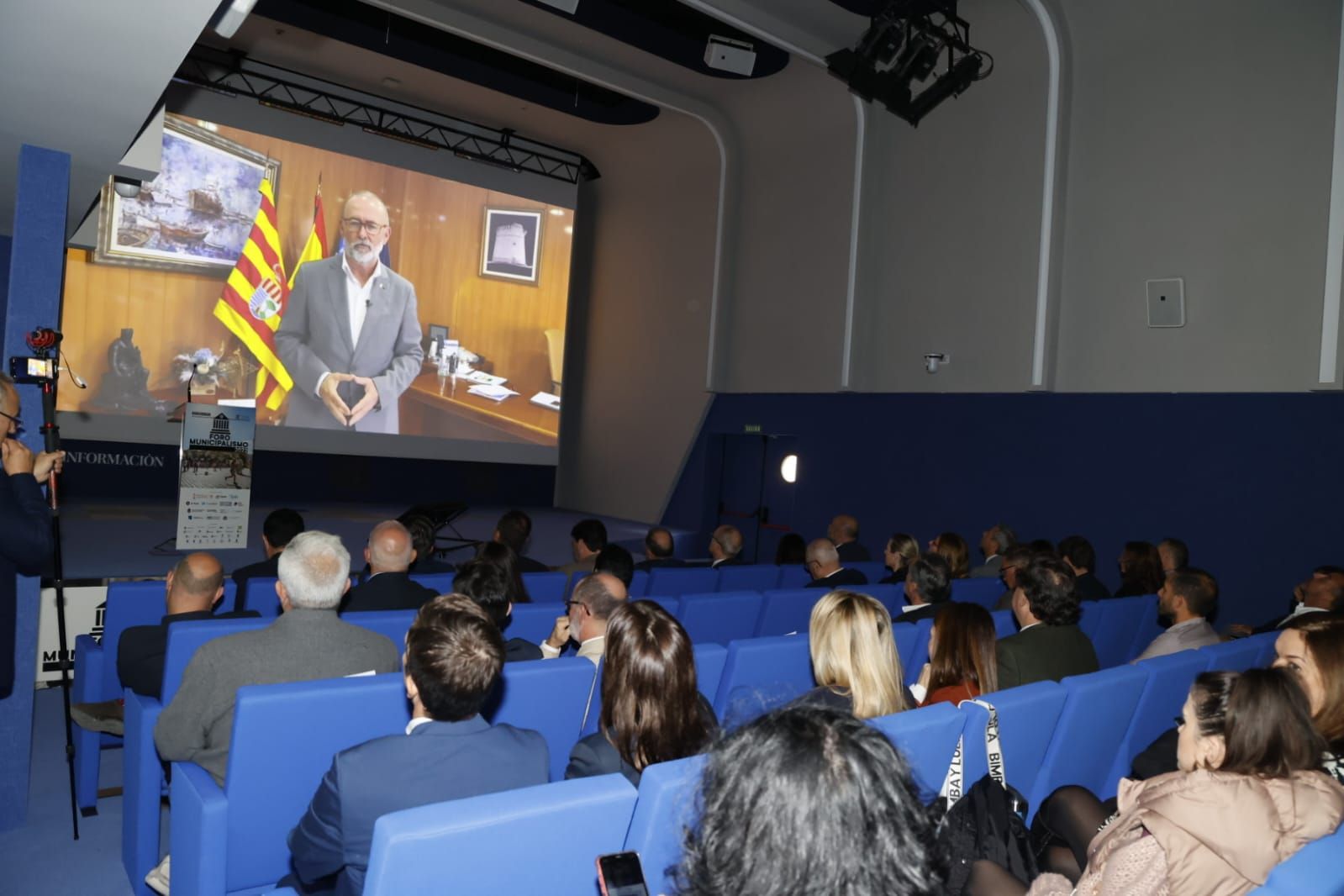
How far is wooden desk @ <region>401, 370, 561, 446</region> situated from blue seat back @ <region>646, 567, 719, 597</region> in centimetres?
740

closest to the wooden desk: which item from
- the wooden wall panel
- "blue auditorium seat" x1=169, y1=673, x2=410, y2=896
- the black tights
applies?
the wooden wall panel

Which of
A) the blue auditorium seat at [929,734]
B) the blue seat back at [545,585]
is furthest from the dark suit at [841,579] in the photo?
the blue auditorium seat at [929,734]

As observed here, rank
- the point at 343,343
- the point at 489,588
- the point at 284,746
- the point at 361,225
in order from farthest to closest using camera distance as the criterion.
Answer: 1. the point at 361,225
2. the point at 343,343
3. the point at 489,588
4. the point at 284,746

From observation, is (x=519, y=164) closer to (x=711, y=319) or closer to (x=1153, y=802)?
(x=711, y=319)

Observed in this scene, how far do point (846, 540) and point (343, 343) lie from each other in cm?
727

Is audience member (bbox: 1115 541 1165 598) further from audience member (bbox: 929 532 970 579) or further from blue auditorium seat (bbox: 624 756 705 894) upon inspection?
blue auditorium seat (bbox: 624 756 705 894)

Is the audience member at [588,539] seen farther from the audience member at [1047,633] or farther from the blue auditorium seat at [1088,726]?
the blue auditorium seat at [1088,726]

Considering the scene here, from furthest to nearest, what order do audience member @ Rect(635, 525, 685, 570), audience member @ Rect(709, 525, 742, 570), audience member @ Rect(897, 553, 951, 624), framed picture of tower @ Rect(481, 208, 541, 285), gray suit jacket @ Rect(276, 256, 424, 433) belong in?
1. framed picture of tower @ Rect(481, 208, 541, 285)
2. gray suit jacket @ Rect(276, 256, 424, 433)
3. audience member @ Rect(709, 525, 742, 570)
4. audience member @ Rect(635, 525, 685, 570)
5. audience member @ Rect(897, 553, 951, 624)

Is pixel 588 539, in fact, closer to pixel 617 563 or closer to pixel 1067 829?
pixel 617 563

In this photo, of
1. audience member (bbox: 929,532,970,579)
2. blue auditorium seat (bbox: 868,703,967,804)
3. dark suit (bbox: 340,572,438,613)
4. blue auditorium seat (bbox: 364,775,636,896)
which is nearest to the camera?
blue auditorium seat (bbox: 364,775,636,896)

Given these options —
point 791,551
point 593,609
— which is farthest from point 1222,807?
point 791,551

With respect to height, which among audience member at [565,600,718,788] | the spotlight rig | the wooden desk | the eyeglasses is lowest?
audience member at [565,600,718,788]

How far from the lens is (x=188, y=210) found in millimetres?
9906

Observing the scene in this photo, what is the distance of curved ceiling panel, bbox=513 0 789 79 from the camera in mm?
9180
